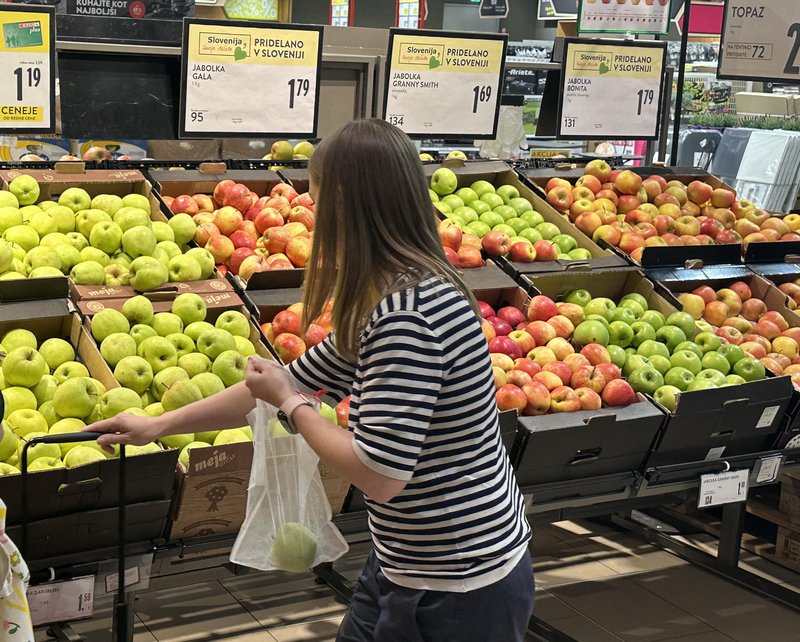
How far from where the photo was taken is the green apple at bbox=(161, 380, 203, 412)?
2.55 meters

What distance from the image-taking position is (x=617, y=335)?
3375mm

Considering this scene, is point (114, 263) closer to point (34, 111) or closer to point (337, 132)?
point (34, 111)

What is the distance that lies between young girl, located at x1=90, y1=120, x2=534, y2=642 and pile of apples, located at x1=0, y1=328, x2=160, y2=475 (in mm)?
834

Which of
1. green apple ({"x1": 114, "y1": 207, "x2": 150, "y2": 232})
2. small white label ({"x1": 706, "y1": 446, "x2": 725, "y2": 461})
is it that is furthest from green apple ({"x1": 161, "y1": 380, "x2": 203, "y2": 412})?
small white label ({"x1": 706, "y1": 446, "x2": 725, "y2": 461})

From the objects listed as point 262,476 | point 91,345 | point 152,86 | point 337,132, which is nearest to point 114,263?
point 91,345

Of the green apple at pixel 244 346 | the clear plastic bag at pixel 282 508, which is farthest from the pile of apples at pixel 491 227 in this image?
the clear plastic bag at pixel 282 508

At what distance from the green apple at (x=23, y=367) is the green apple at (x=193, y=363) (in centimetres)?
37

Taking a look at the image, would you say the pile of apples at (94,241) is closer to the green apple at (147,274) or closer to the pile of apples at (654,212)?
the green apple at (147,274)

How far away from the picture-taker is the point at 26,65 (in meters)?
3.42

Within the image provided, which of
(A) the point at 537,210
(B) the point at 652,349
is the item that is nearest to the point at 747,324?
(B) the point at 652,349

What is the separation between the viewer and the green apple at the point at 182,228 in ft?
11.1

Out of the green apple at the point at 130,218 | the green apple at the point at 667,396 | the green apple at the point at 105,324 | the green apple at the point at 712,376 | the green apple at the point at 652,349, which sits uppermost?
the green apple at the point at 130,218

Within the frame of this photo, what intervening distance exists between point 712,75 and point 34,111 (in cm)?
664

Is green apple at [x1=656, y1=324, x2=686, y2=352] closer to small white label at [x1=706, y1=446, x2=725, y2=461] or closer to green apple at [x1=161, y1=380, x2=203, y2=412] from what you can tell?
small white label at [x1=706, y1=446, x2=725, y2=461]
